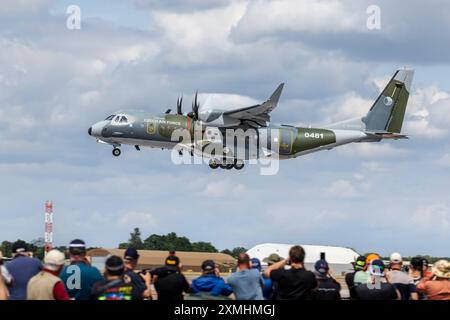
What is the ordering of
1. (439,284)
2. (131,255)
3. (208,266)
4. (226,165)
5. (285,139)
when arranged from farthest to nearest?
1. (226,165)
2. (285,139)
3. (439,284)
4. (208,266)
5. (131,255)

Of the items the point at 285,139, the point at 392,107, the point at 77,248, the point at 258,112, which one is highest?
the point at 392,107

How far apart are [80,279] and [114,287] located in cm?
237

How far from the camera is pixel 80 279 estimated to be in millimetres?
15922

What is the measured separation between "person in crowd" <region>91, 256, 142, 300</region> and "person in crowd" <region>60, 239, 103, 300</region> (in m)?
1.88

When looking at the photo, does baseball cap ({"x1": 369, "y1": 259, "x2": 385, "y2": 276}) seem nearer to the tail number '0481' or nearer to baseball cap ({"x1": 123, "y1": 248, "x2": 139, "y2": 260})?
baseball cap ({"x1": 123, "y1": 248, "x2": 139, "y2": 260})

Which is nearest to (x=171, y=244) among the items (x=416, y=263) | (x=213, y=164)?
(x=213, y=164)

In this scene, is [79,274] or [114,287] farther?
[79,274]

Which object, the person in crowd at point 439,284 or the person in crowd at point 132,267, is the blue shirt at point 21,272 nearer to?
the person in crowd at point 132,267

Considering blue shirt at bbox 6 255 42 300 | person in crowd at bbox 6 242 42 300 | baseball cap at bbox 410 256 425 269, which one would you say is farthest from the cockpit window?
blue shirt at bbox 6 255 42 300

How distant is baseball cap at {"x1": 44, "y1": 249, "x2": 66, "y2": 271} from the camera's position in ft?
46.0

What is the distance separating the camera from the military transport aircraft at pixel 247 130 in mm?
56719

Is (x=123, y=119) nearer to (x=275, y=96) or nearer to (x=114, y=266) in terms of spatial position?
(x=275, y=96)
